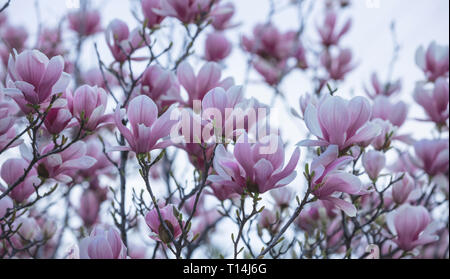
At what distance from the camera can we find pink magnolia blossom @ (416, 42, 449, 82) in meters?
1.55

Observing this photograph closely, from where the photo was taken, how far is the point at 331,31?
2277mm

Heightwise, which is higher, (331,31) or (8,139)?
(331,31)

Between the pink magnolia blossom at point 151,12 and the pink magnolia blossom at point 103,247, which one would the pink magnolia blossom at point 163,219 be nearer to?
the pink magnolia blossom at point 103,247

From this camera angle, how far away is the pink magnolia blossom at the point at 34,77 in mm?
829

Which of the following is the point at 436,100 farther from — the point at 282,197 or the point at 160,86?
the point at 160,86

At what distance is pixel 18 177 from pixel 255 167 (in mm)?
577

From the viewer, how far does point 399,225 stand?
111 centimetres

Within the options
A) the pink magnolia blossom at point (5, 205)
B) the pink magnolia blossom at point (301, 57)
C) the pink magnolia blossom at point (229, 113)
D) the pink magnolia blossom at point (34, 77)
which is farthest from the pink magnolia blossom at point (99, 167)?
the pink magnolia blossom at point (301, 57)

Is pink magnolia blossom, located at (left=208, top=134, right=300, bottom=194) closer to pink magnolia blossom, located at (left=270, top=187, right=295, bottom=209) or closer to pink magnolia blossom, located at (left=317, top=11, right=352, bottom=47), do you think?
pink magnolia blossom, located at (left=270, top=187, right=295, bottom=209)

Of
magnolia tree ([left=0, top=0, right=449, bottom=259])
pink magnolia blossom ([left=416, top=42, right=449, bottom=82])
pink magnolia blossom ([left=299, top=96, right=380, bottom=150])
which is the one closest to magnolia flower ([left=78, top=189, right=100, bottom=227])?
magnolia tree ([left=0, top=0, right=449, bottom=259])

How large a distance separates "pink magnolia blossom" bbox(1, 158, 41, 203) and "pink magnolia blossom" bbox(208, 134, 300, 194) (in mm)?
476

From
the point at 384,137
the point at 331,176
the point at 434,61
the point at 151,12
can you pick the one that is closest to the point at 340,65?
the point at 434,61

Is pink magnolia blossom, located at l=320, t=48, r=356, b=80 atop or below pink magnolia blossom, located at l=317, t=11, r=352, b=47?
below
